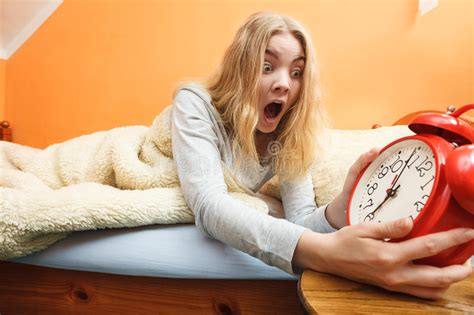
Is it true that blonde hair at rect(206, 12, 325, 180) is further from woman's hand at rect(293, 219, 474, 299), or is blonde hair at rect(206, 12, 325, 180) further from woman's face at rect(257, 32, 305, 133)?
woman's hand at rect(293, 219, 474, 299)

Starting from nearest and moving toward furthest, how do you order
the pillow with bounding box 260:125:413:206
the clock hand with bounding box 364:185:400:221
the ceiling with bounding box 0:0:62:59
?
the clock hand with bounding box 364:185:400:221, the pillow with bounding box 260:125:413:206, the ceiling with bounding box 0:0:62:59

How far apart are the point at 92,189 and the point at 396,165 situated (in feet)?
1.92

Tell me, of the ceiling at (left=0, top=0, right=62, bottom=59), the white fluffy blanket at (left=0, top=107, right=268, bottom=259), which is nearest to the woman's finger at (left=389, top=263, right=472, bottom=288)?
the white fluffy blanket at (left=0, top=107, right=268, bottom=259)

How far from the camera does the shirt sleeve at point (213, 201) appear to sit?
548mm

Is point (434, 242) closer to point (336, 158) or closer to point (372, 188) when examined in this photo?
point (372, 188)

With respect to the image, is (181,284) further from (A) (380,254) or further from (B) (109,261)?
(A) (380,254)

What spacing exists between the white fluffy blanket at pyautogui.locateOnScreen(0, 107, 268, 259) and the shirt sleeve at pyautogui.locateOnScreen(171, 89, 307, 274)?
8cm

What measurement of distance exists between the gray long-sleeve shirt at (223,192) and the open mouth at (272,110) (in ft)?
0.37

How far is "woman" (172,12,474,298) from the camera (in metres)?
0.44

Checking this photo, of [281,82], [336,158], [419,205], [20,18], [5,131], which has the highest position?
[20,18]

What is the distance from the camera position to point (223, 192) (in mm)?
659

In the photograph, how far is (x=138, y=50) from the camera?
188 centimetres

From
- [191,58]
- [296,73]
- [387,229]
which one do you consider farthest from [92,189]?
[191,58]

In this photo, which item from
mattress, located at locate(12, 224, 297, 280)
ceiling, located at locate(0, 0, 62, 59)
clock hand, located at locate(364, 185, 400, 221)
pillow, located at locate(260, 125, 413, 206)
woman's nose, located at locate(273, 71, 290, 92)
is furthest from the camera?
ceiling, located at locate(0, 0, 62, 59)
